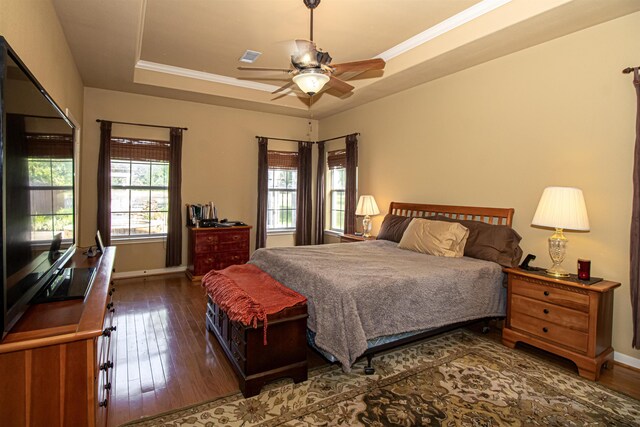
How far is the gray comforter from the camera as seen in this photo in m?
2.36

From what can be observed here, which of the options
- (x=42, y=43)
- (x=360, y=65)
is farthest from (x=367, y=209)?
(x=42, y=43)

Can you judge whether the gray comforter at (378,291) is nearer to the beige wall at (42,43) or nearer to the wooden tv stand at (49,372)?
the wooden tv stand at (49,372)

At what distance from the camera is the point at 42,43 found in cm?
247

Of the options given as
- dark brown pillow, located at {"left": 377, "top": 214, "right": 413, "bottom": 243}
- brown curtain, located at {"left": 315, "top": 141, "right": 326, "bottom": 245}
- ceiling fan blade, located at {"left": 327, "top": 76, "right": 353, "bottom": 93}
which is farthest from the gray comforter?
brown curtain, located at {"left": 315, "top": 141, "right": 326, "bottom": 245}

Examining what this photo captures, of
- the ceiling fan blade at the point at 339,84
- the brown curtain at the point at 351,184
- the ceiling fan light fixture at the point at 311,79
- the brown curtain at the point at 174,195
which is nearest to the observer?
the ceiling fan light fixture at the point at 311,79

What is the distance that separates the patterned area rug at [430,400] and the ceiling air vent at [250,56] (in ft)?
12.1

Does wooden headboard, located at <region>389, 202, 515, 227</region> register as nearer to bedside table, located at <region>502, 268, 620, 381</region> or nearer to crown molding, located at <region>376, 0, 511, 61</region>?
bedside table, located at <region>502, 268, 620, 381</region>

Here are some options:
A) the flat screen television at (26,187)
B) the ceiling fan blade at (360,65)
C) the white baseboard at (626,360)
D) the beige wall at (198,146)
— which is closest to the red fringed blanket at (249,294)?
the flat screen television at (26,187)

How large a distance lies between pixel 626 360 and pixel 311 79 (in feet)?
10.9

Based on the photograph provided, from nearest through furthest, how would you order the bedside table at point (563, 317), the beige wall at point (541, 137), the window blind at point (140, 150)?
1. the bedside table at point (563, 317)
2. the beige wall at point (541, 137)
3. the window blind at point (140, 150)

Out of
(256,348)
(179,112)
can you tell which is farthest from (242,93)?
(256,348)

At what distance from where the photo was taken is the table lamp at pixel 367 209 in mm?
5137

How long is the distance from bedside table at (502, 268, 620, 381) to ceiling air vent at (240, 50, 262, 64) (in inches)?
147

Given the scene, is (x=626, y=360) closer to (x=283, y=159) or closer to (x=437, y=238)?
(x=437, y=238)
